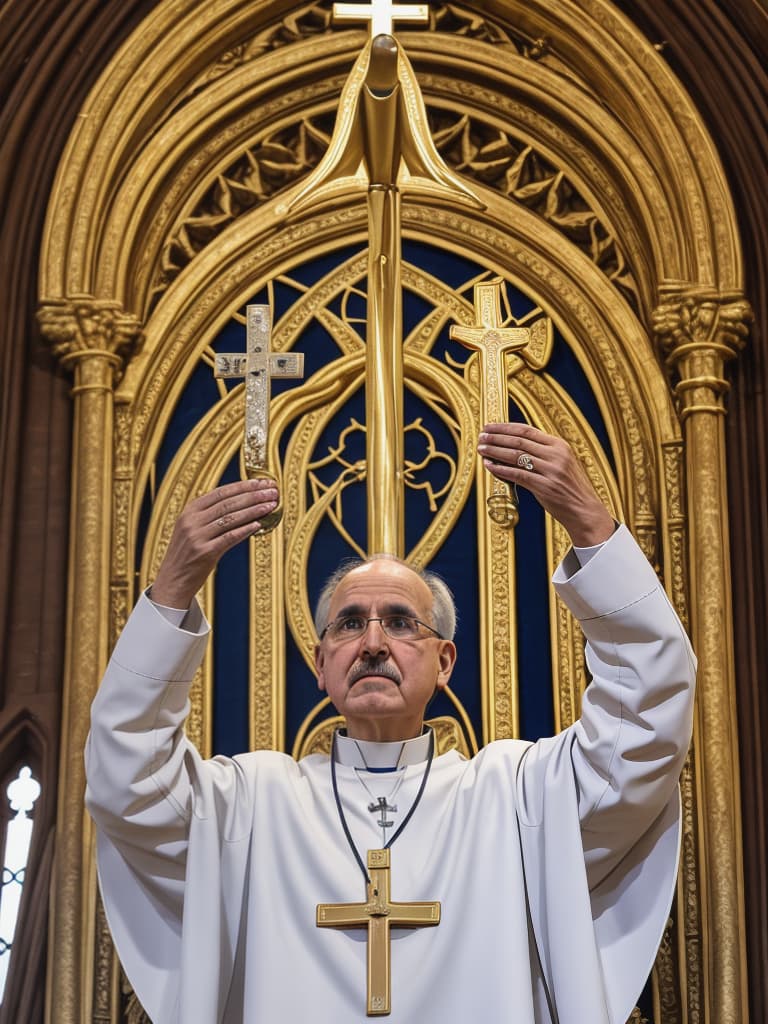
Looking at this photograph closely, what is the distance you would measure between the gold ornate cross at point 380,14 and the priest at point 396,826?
147 centimetres

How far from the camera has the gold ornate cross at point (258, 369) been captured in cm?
314

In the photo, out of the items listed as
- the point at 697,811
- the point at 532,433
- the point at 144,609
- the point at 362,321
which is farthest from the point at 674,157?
the point at 144,609

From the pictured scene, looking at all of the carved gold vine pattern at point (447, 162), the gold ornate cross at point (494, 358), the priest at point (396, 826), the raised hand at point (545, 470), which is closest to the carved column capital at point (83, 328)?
the carved gold vine pattern at point (447, 162)

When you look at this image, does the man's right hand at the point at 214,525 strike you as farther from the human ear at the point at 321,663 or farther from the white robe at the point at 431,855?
the human ear at the point at 321,663

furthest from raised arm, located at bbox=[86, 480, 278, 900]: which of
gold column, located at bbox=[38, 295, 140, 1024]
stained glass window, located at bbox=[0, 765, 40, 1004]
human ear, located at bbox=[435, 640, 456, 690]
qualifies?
stained glass window, located at bbox=[0, 765, 40, 1004]

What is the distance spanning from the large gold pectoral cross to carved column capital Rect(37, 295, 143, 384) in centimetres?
215

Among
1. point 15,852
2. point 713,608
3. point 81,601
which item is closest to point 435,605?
point 713,608

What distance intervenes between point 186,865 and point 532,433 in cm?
102

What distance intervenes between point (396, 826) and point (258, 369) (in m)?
0.89

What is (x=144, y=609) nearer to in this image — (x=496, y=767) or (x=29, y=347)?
(x=496, y=767)

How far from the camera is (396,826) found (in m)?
3.22

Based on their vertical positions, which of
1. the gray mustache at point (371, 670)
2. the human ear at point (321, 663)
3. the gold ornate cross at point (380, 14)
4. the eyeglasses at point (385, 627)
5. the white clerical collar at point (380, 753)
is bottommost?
the white clerical collar at point (380, 753)

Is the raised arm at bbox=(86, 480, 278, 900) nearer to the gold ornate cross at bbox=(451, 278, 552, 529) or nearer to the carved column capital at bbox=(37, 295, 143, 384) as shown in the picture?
the gold ornate cross at bbox=(451, 278, 552, 529)

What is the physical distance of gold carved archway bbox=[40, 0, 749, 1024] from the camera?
4.52 meters
